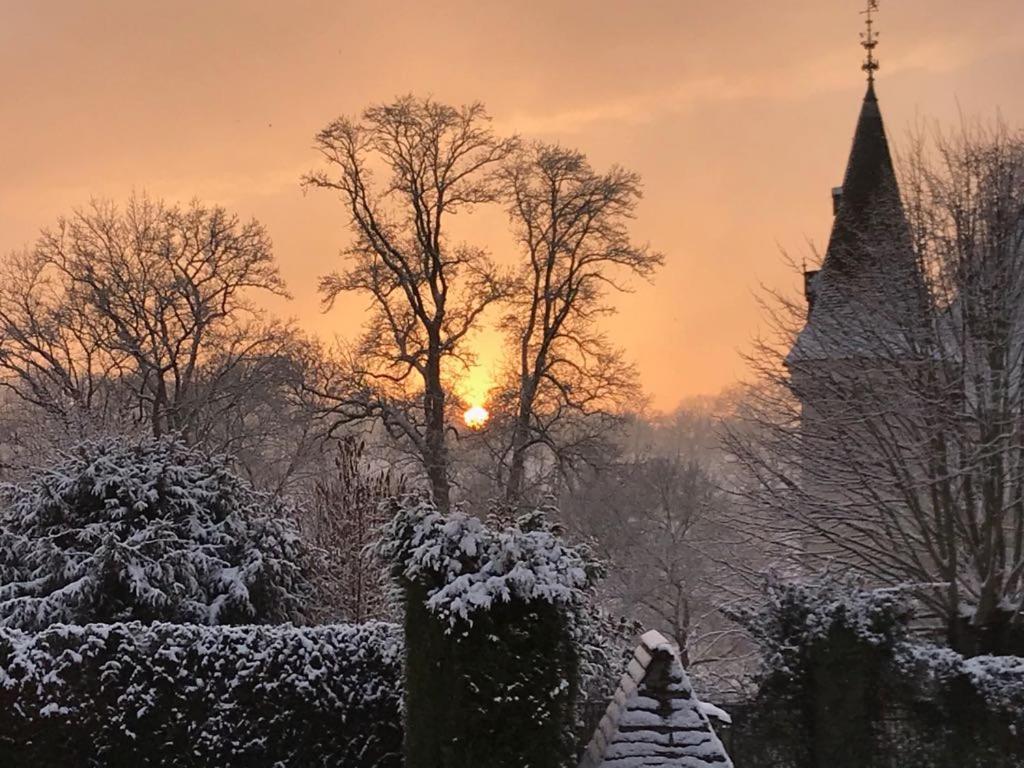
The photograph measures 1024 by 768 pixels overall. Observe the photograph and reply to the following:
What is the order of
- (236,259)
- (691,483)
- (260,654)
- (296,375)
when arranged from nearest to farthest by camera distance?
(260,654) < (296,375) < (236,259) < (691,483)

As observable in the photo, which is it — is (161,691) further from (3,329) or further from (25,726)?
(3,329)

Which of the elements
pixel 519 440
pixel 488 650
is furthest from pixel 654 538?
pixel 488 650

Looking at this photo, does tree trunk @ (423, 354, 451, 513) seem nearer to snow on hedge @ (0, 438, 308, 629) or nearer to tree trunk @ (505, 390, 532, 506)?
tree trunk @ (505, 390, 532, 506)

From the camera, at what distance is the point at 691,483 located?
3198 centimetres

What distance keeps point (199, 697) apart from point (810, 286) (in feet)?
35.7

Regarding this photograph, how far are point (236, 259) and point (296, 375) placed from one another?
13.9ft

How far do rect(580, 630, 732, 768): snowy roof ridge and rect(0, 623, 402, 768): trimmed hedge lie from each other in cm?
242

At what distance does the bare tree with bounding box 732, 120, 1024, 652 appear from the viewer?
12172 mm

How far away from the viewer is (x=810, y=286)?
15.2m

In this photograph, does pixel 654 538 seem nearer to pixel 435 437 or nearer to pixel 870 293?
pixel 435 437

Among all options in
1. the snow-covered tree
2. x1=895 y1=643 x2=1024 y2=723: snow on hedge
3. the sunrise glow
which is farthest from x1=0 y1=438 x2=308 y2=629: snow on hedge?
the sunrise glow

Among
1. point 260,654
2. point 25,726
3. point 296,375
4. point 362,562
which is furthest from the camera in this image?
point 296,375

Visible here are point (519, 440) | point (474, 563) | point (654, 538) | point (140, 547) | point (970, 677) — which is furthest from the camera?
point (654, 538)

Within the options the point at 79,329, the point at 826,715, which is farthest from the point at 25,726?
the point at 79,329
